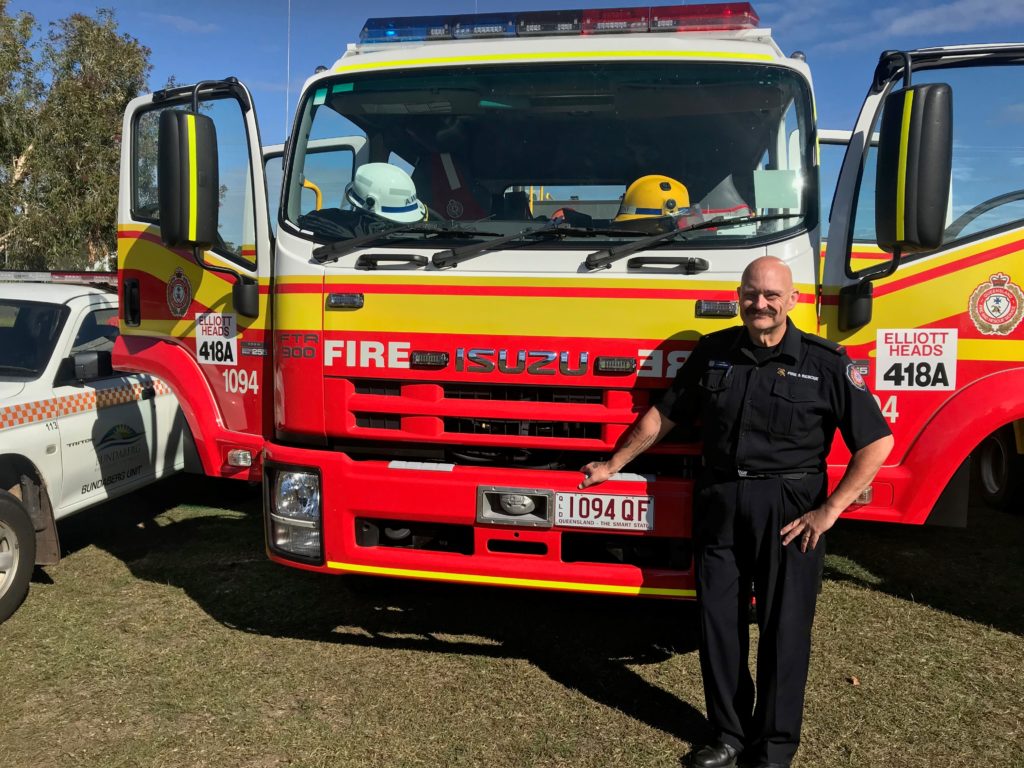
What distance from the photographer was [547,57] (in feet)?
11.7

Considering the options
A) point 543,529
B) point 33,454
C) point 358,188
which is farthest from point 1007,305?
point 33,454

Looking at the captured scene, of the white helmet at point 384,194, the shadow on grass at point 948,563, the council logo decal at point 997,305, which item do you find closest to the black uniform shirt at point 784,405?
the council logo decal at point 997,305

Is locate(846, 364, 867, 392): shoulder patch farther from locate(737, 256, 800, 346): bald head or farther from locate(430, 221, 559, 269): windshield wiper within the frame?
locate(430, 221, 559, 269): windshield wiper

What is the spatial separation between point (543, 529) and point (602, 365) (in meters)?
0.68

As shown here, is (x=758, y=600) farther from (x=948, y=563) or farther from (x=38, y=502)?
(x=38, y=502)

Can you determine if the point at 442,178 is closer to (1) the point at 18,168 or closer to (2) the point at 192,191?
(2) the point at 192,191

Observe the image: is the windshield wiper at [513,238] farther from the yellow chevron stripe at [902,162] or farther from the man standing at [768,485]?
the yellow chevron stripe at [902,162]

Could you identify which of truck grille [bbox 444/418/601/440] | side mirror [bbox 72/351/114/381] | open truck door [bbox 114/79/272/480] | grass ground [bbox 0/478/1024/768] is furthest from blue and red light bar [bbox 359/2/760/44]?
grass ground [bbox 0/478/1024/768]

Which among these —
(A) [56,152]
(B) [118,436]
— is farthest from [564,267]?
(A) [56,152]

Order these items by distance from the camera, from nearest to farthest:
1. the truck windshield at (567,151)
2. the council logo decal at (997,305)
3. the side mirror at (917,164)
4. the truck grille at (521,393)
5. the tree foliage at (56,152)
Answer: the side mirror at (917,164), the truck grille at (521,393), the truck windshield at (567,151), the council logo decal at (997,305), the tree foliage at (56,152)

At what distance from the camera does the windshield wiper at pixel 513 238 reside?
130 inches

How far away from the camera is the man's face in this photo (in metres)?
2.85

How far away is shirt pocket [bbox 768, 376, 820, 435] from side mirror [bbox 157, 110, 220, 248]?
2436mm

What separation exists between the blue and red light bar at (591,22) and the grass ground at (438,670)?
9.07ft
